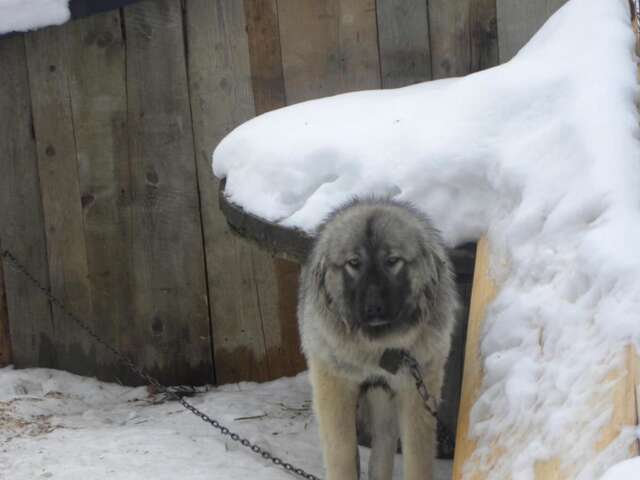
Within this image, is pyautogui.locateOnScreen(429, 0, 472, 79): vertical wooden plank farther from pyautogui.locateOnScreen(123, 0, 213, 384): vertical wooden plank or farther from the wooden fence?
pyautogui.locateOnScreen(123, 0, 213, 384): vertical wooden plank

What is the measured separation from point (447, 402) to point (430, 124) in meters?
1.40

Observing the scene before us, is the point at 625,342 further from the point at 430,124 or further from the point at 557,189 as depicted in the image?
the point at 430,124

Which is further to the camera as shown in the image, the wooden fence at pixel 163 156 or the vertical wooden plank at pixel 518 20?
the wooden fence at pixel 163 156

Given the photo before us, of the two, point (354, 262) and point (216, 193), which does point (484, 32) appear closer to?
point (216, 193)

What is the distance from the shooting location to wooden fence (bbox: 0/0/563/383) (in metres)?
6.15

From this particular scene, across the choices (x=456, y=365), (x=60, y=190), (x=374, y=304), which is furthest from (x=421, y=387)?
(x=60, y=190)

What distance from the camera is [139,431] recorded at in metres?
5.29

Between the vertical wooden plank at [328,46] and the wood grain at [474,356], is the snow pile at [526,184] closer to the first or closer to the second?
the wood grain at [474,356]

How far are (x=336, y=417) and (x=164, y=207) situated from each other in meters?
2.68

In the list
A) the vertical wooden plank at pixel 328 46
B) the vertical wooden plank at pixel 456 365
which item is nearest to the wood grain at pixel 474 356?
the vertical wooden plank at pixel 456 365

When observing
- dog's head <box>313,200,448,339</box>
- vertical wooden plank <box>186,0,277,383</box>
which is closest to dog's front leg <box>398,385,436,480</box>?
dog's head <box>313,200,448,339</box>

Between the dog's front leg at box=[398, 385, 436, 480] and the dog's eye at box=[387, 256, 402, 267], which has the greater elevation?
the dog's eye at box=[387, 256, 402, 267]

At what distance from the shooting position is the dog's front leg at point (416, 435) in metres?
4.13

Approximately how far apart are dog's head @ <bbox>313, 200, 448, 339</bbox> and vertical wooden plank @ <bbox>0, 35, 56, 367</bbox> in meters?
2.99
